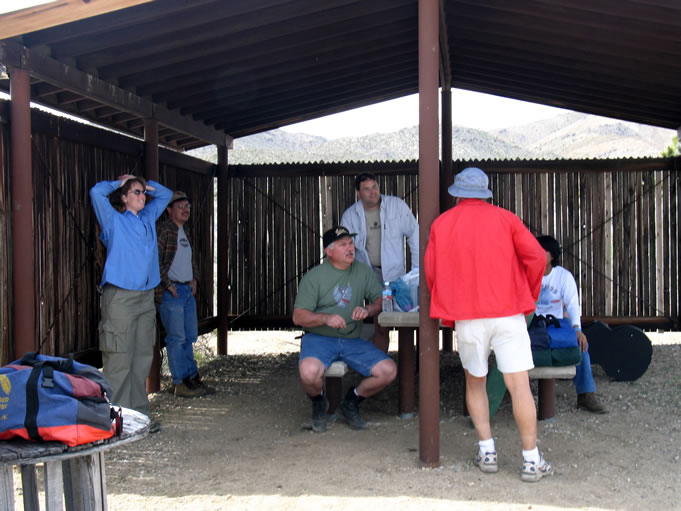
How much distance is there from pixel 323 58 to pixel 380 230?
→ 175 centimetres

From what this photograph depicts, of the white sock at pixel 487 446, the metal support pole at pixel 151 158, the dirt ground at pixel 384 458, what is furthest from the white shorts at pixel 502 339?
the metal support pole at pixel 151 158

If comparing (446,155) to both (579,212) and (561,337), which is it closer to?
(579,212)

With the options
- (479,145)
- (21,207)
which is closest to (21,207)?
(21,207)

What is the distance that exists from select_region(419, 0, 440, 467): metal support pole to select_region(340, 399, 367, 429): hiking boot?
103cm

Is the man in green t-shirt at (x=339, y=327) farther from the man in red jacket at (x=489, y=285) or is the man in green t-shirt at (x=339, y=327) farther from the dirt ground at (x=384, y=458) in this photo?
the man in red jacket at (x=489, y=285)

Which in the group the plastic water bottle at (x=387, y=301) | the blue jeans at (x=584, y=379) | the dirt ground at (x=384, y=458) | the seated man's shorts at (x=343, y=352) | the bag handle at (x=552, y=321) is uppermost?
the plastic water bottle at (x=387, y=301)

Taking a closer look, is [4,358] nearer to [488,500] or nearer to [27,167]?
[27,167]

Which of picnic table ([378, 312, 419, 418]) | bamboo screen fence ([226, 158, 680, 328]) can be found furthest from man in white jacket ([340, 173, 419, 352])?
bamboo screen fence ([226, 158, 680, 328])

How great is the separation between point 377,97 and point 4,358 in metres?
5.50

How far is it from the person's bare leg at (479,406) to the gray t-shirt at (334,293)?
4.52ft

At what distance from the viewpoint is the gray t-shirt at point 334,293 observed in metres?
5.55

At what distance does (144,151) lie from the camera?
7.09m

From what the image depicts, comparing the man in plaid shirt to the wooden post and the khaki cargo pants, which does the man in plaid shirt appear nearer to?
the khaki cargo pants

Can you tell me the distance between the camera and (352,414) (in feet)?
18.5
